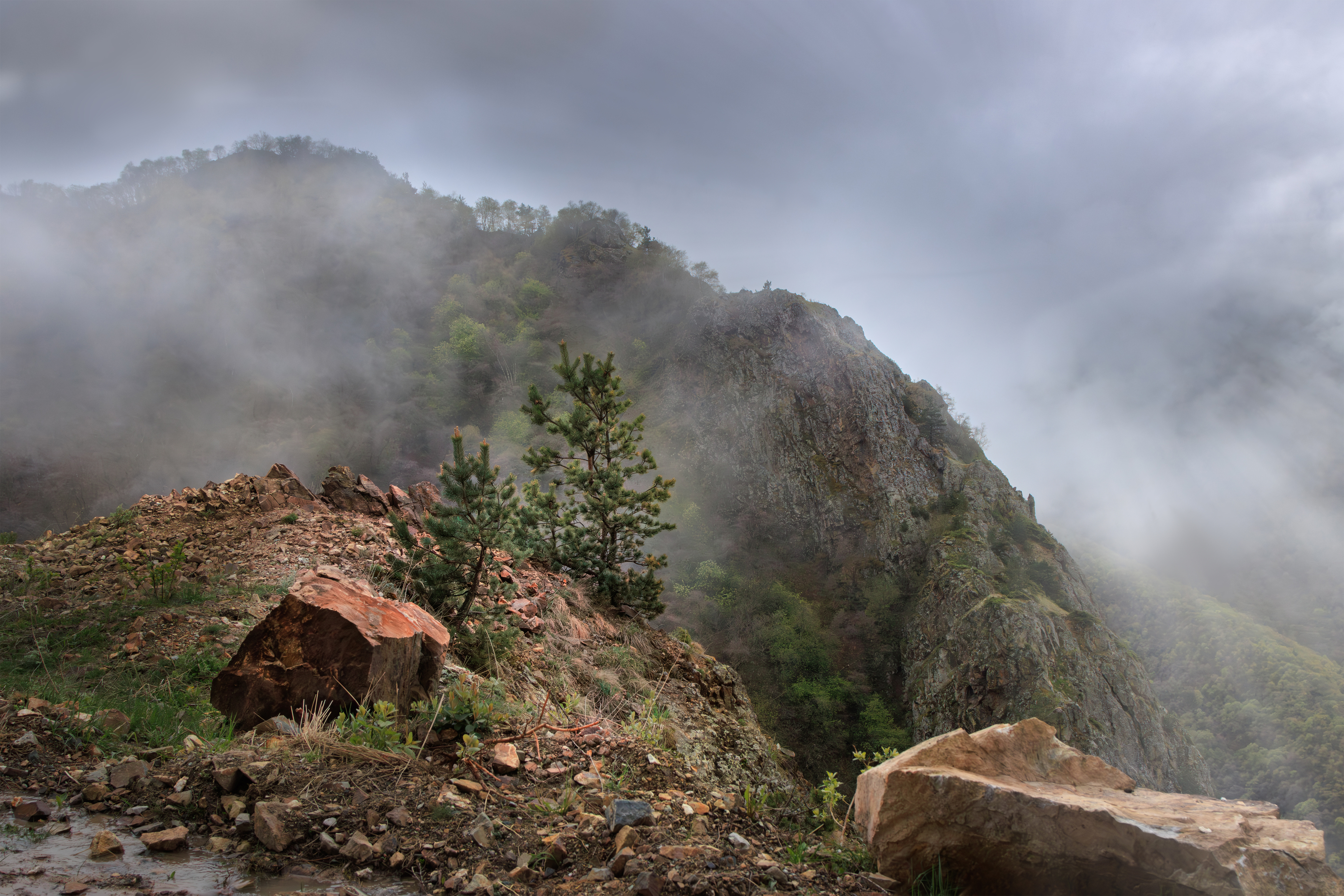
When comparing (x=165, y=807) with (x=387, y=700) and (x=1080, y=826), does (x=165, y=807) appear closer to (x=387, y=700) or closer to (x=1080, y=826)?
(x=387, y=700)

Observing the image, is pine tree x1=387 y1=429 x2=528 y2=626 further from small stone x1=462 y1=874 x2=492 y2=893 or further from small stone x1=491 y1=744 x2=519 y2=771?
small stone x1=462 y1=874 x2=492 y2=893

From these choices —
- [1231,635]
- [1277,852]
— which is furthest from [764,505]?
[1231,635]

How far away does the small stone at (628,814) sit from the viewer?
2.74 meters

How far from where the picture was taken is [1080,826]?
267 centimetres

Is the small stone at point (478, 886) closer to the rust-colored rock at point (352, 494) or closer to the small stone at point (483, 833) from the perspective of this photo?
the small stone at point (483, 833)

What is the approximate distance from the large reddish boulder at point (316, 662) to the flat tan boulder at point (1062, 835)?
2.96 m

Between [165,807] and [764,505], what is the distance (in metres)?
41.5

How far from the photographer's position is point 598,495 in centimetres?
1123

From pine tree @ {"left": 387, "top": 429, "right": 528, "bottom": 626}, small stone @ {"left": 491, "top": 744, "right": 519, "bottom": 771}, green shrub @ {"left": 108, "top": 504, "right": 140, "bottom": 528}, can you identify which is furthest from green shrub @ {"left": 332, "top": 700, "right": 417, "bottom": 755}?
green shrub @ {"left": 108, "top": 504, "right": 140, "bottom": 528}

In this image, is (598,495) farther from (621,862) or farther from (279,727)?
(621,862)

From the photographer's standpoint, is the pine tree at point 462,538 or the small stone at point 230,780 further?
the pine tree at point 462,538

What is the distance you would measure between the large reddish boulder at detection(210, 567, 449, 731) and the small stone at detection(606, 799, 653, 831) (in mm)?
1727

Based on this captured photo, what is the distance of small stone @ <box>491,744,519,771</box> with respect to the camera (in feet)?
11.1

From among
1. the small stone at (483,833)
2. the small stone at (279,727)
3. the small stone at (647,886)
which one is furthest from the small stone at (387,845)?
the small stone at (279,727)
